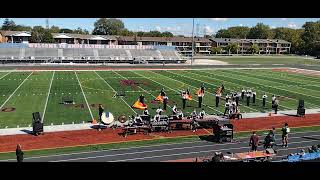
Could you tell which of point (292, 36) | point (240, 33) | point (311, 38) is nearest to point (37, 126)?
point (311, 38)

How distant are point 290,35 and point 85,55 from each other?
96.6 m

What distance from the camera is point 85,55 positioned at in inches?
2945

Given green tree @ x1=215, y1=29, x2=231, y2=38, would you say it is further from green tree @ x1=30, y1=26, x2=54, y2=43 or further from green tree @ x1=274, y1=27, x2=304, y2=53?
green tree @ x1=30, y1=26, x2=54, y2=43

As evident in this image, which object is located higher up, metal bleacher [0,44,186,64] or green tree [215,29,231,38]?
green tree [215,29,231,38]

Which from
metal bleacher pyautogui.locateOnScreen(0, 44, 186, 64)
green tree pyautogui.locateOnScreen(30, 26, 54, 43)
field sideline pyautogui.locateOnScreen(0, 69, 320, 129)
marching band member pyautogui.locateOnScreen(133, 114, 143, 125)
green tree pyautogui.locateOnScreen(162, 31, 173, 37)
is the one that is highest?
green tree pyautogui.locateOnScreen(162, 31, 173, 37)

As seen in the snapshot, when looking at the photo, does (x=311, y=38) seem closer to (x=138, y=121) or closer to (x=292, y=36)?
(x=292, y=36)

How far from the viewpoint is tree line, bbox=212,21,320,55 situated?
397 feet

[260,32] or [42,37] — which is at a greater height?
[260,32]

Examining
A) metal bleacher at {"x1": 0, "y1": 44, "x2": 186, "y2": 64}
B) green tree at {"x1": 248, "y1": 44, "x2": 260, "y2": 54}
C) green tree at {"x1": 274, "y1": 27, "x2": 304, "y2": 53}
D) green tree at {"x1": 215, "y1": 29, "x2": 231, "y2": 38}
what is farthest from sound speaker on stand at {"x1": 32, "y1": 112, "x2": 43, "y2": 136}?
green tree at {"x1": 215, "y1": 29, "x2": 231, "y2": 38}

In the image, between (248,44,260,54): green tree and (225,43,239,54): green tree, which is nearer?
(225,43,239,54): green tree

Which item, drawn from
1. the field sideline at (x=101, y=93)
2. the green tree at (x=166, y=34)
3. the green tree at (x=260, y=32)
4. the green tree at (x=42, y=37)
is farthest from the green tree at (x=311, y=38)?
the green tree at (x=42, y=37)
